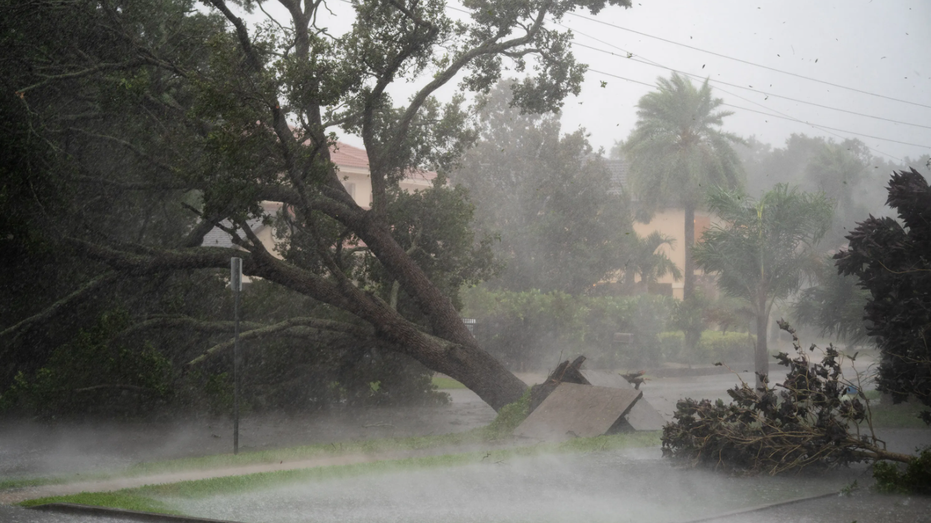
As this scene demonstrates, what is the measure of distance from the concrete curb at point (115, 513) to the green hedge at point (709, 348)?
2575 centimetres

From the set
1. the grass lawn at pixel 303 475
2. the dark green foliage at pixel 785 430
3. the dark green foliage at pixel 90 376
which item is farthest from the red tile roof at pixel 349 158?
the dark green foliage at pixel 785 430

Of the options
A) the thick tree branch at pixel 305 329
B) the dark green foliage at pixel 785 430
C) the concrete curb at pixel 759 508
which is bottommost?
the concrete curb at pixel 759 508

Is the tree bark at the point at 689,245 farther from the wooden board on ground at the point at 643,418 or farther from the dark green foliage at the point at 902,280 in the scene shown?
the wooden board on ground at the point at 643,418

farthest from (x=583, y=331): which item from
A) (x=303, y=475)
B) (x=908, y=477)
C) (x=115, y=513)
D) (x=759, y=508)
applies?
(x=115, y=513)

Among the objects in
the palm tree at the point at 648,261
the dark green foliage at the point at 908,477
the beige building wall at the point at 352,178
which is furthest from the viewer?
the palm tree at the point at 648,261

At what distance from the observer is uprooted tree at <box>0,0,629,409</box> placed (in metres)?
12.0

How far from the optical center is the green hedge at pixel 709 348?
1229 inches

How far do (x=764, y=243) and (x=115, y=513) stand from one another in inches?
815

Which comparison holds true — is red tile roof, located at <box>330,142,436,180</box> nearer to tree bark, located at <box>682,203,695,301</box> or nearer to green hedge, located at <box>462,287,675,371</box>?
green hedge, located at <box>462,287,675,371</box>

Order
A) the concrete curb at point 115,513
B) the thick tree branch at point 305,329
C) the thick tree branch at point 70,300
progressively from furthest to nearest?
the thick tree branch at point 305,329, the thick tree branch at point 70,300, the concrete curb at point 115,513

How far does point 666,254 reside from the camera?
41.6 m

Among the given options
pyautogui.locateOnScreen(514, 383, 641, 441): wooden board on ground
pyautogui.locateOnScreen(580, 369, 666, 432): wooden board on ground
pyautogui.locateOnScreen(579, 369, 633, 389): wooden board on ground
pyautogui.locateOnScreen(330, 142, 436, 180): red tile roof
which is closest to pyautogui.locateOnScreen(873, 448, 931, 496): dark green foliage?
pyautogui.locateOnScreen(514, 383, 641, 441): wooden board on ground

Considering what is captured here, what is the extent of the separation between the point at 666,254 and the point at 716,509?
3514 cm

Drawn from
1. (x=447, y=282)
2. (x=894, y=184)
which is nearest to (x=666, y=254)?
(x=447, y=282)
